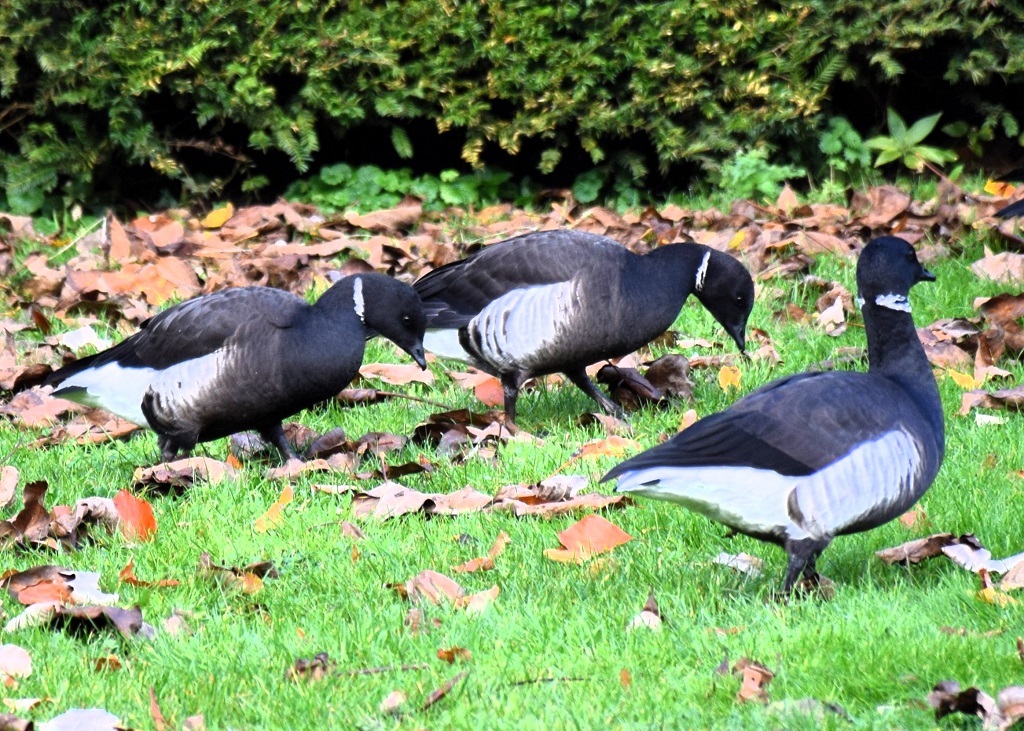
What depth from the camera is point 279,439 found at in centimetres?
644

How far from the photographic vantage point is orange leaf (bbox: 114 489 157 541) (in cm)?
527

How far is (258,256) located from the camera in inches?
360

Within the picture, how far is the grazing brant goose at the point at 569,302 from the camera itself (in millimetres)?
6977

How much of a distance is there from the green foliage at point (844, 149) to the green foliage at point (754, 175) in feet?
1.12

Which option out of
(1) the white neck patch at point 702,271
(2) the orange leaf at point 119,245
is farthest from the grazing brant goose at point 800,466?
(2) the orange leaf at point 119,245

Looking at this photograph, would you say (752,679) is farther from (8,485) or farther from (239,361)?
(8,485)

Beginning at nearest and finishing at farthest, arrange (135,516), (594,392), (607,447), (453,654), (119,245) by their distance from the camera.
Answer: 1. (453,654)
2. (135,516)
3. (607,447)
4. (594,392)
5. (119,245)

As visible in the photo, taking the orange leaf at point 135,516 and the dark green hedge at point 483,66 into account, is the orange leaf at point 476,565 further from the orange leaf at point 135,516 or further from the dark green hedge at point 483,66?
the dark green hedge at point 483,66

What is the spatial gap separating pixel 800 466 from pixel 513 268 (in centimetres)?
302

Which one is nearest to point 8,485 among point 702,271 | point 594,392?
point 594,392

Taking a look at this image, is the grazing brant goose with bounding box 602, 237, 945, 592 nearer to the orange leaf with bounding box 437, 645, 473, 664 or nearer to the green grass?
the green grass

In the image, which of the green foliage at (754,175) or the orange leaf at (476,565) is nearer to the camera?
the orange leaf at (476,565)

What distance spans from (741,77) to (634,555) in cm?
596

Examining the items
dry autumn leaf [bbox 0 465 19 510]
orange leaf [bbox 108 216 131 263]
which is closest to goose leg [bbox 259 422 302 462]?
dry autumn leaf [bbox 0 465 19 510]
